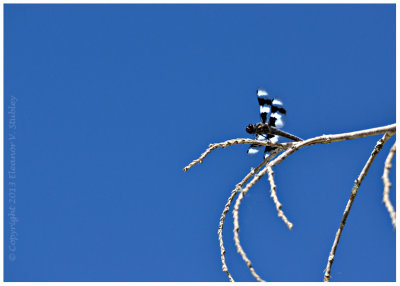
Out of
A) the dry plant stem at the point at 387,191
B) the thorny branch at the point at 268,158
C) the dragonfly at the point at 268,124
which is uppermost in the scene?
the dragonfly at the point at 268,124

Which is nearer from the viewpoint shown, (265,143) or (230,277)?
(230,277)

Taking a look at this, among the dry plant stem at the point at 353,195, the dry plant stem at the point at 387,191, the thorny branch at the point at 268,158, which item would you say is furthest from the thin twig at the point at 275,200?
the dry plant stem at the point at 353,195

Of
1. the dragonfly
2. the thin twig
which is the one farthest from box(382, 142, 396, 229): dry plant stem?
the dragonfly

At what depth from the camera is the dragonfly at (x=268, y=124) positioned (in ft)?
7.02

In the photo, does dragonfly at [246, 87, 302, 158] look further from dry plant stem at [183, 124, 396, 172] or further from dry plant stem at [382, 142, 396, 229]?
dry plant stem at [382, 142, 396, 229]

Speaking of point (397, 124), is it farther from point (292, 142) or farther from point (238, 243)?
point (238, 243)

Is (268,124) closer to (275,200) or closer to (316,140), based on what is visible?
(316,140)

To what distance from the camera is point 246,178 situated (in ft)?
6.30

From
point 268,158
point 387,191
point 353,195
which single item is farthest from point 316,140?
point 387,191

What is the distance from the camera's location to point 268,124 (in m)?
2.20

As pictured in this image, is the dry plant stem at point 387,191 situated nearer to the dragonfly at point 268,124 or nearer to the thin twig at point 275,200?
the thin twig at point 275,200

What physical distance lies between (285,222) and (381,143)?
0.82m

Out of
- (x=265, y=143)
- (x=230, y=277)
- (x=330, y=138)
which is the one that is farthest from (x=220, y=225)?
(x=330, y=138)

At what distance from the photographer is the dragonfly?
84.2 inches
